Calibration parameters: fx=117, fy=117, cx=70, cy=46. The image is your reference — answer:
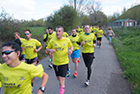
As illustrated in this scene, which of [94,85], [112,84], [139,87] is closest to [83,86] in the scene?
[94,85]

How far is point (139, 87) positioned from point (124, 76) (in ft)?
3.69

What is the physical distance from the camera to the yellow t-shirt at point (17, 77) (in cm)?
193

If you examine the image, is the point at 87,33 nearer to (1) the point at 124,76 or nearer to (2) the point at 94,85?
(2) the point at 94,85

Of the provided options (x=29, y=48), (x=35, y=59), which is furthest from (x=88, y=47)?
(x=29, y=48)

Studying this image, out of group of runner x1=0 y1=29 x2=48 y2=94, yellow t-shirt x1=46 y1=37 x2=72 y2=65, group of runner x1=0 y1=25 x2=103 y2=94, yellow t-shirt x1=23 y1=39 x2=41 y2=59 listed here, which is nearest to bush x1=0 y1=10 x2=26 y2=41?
group of runner x1=0 y1=25 x2=103 y2=94

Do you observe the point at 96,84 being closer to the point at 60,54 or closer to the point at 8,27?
the point at 60,54

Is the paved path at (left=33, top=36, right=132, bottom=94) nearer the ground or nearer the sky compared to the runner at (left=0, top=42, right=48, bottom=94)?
nearer the ground

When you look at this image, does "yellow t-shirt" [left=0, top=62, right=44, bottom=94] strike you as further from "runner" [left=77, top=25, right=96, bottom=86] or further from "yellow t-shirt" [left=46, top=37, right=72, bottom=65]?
"runner" [left=77, top=25, right=96, bottom=86]

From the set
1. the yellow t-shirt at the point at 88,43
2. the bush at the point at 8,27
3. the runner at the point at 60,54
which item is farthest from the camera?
the bush at the point at 8,27

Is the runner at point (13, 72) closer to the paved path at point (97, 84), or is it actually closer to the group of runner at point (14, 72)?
the group of runner at point (14, 72)

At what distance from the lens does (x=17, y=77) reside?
6.43 feet

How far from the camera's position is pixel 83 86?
14.5 ft

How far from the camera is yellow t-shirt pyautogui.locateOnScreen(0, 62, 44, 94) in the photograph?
1928 mm

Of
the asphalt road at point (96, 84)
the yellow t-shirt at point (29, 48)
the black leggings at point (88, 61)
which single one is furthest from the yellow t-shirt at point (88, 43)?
the yellow t-shirt at point (29, 48)
